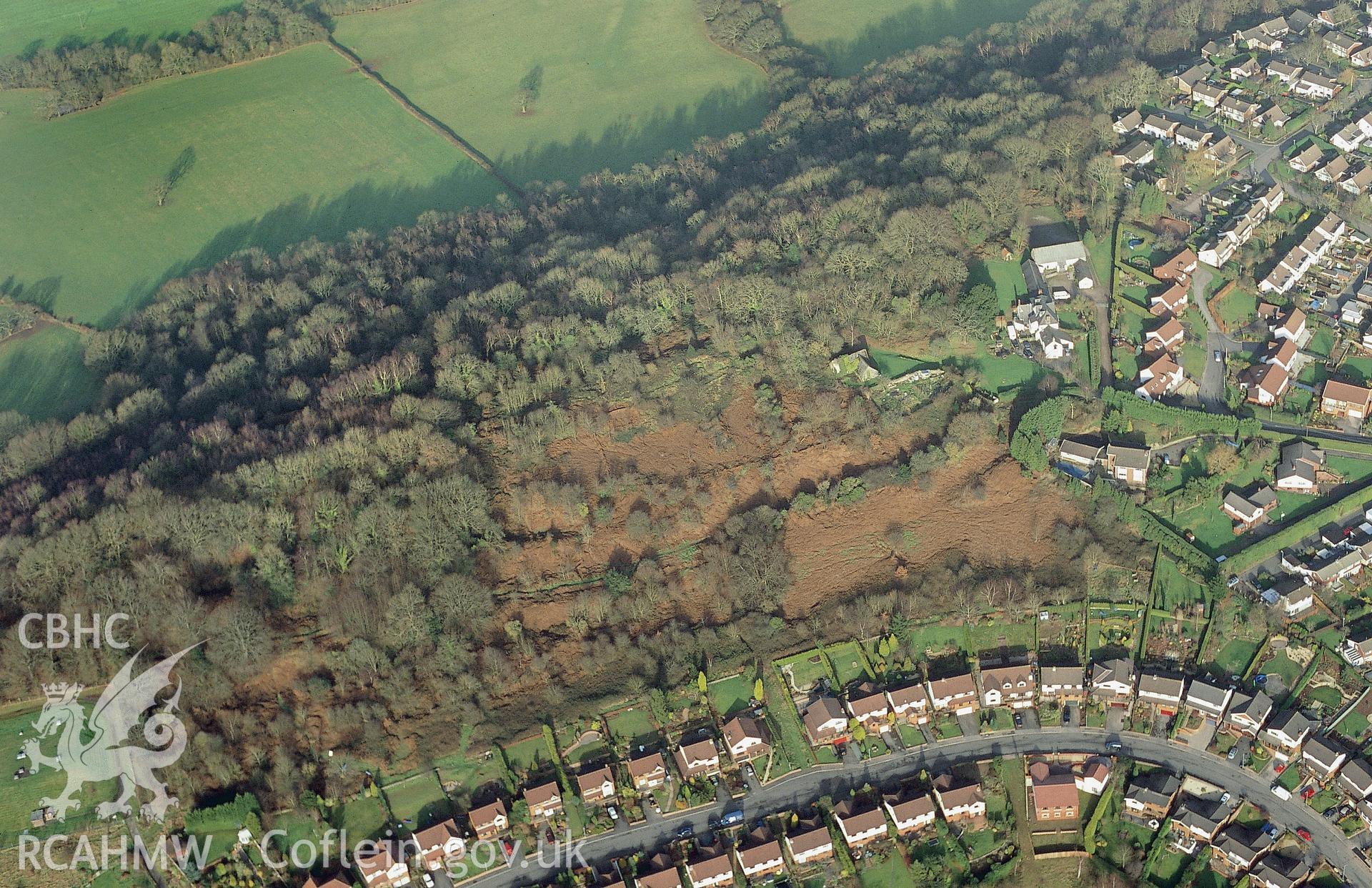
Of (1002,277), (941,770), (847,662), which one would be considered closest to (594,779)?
(847,662)

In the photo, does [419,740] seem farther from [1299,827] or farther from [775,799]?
[1299,827]

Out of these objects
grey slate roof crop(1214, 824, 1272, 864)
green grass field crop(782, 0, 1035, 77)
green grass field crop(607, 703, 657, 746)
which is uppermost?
green grass field crop(782, 0, 1035, 77)

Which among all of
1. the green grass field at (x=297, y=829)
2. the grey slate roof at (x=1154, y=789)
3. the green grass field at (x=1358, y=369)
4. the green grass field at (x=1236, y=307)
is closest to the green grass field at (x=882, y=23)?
the green grass field at (x=1236, y=307)

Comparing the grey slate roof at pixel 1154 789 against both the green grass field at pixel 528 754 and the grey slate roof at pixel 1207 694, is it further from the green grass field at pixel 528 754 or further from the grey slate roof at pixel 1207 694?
the green grass field at pixel 528 754

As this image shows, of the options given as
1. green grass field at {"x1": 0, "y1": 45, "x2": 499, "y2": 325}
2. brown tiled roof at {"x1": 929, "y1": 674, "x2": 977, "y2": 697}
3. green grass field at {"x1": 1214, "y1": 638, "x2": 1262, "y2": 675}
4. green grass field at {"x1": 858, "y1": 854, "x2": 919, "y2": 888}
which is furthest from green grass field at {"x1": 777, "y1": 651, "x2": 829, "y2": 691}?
green grass field at {"x1": 0, "y1": 45, "x2": 499, "y2": 325}

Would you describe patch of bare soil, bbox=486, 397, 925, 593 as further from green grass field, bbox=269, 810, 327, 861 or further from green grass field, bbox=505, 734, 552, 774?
green grass field, bbox=269, 810, 327, 861

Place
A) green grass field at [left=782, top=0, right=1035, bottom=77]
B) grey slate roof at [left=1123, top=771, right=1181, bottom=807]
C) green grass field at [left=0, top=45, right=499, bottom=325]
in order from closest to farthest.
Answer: grey slate roof at [left=1123, top=771, right=1181, bottom=807] → green grass field at [left=0, top=45, right=499, bottom=325] → green grass field at [left=782, top=0, right=1035, bottom=77]
